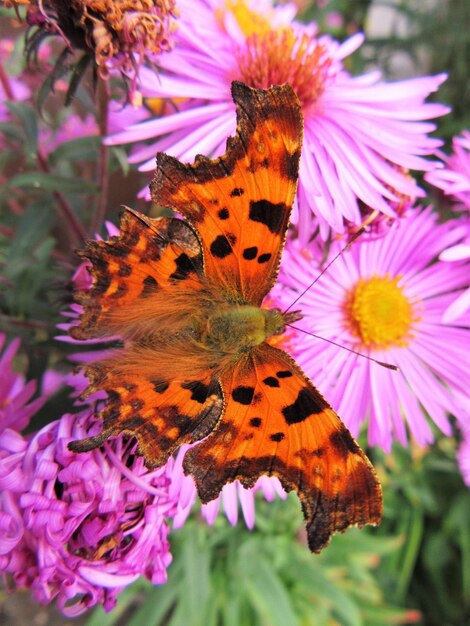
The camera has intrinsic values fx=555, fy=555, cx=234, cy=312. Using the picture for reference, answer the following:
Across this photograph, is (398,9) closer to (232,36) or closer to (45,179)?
(232,36)

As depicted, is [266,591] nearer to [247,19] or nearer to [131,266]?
[131,266]

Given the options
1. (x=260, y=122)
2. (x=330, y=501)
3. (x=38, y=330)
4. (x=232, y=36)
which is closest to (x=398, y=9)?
(x=232, y=36)

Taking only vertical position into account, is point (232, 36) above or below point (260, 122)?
above

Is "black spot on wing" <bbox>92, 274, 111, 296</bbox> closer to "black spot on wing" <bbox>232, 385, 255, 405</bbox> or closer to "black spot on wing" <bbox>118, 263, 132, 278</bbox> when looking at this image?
"black spot on wing" <bbox>118, 263, 132, 278</bbox>

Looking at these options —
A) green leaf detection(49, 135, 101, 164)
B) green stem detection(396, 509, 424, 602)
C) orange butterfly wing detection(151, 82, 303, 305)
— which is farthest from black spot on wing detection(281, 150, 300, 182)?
green stem detection(396, 509, 424, 602)

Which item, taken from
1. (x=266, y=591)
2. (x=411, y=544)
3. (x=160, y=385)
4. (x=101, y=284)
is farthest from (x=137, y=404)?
(x=411, y=544)

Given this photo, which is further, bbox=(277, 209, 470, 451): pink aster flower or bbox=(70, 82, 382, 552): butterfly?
bbox=(277, 209, 470, 451): pink aster flower
